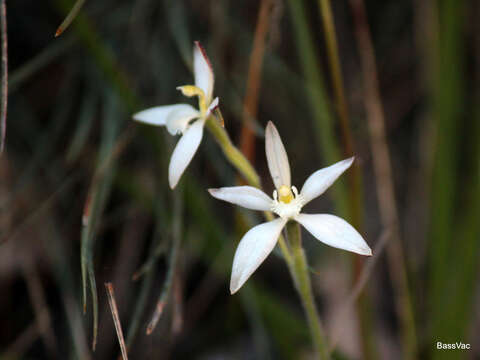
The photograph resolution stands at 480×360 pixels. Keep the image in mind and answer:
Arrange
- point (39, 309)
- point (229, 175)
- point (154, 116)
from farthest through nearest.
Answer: point (229, 175), point (39, 309), point (154, 116)

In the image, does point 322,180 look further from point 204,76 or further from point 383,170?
point 383,170

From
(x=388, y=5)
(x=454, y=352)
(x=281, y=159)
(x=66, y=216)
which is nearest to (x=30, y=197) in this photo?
(x=66, y=216)

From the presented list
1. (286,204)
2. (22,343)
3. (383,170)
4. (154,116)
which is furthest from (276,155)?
(22,343)

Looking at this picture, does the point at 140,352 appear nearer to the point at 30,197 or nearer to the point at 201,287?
the point at 201,287

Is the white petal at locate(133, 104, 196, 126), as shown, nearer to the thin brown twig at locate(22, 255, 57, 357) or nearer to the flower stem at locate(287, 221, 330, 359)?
the flower stem at locate(287, 221, 330, 359)

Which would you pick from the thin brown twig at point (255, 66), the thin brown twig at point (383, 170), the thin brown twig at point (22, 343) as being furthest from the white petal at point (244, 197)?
the thin brown twig at point (22, 343)

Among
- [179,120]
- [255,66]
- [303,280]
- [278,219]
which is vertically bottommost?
[303,280]

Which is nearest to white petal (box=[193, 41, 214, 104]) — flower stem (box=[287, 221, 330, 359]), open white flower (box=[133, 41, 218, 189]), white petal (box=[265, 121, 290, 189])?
open white flower (box=[133, 41, 218, 189])
